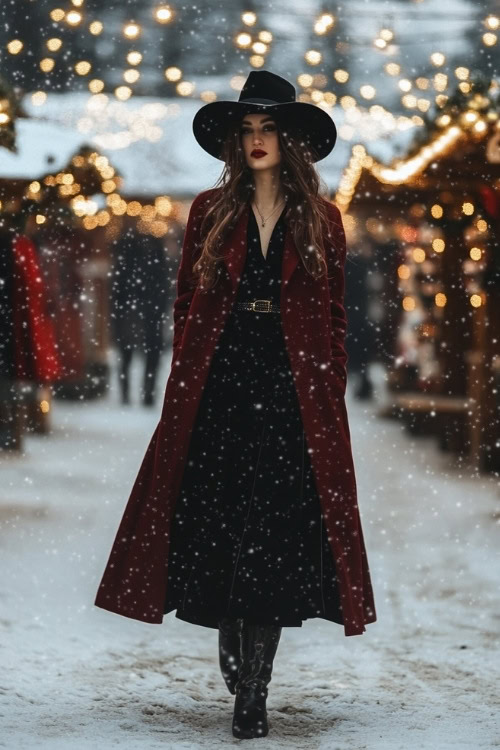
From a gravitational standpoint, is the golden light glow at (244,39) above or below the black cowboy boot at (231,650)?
above

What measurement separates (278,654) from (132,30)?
3368mm

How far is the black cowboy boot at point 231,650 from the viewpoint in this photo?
3350 millimetres

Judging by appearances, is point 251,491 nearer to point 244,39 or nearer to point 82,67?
point 244,39

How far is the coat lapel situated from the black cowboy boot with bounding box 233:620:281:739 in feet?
3.11

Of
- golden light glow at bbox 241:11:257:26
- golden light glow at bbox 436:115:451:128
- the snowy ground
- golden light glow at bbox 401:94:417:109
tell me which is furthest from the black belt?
golden light glow at bbox 436:115:451:128

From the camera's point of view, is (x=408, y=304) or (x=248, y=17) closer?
(x=248, y=17)

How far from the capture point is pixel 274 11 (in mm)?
5980

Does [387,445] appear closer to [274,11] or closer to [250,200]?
[274,11]

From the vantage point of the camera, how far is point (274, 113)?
10.6 ft

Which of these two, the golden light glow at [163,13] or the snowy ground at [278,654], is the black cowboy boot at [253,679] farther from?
the golden light glow at [163,13]

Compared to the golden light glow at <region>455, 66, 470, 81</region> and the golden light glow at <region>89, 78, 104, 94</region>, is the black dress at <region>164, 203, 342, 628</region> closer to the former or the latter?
the golden light glow at <region>89, 78, 104, 94</region>

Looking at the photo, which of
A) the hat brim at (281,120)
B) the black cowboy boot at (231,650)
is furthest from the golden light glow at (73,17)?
the black cowboy boot at (231,650)

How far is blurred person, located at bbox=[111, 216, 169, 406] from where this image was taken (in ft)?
36.6

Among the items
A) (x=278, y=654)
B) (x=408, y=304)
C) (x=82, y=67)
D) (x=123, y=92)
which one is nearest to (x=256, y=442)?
(x=278, y=654)
